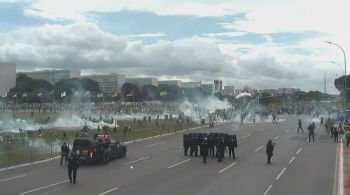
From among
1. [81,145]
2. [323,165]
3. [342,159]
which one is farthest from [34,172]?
[342,159]

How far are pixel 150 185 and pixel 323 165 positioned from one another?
39.5 ft

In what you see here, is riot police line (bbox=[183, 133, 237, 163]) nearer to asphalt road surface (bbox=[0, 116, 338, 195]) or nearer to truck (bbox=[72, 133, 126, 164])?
asphalt road surface (bbox=[0, 116, 338, 195])

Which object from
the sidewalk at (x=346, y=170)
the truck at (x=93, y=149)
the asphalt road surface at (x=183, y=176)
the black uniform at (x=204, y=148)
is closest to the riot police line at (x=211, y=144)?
the black uniform at (x=204, y=148)

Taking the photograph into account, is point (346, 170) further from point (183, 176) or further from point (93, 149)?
point (93, 149)

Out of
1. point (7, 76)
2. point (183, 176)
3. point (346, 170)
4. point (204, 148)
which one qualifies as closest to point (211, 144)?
point (204, 148)

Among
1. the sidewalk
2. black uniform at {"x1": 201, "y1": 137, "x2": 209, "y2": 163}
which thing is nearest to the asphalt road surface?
black uniform at {"x1": 201, "y1": 137, "x2": 209, "y2": 163}

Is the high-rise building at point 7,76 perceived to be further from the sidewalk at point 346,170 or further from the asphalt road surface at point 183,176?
the sidewalk at point 346,170

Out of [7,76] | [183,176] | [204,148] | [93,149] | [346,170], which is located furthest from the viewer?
[7,76]

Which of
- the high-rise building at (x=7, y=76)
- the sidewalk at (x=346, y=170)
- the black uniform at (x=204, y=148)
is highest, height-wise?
the high-rise building at (x=7, y=76)

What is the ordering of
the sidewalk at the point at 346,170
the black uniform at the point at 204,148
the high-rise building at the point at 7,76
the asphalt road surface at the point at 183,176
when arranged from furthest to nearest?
1. the high-rise building at the point at 7,76
2. the black uniform at the point at 204,148
3. the sidewalk at the point at 346,170
4. the asphalt road surface at the point at 183,176

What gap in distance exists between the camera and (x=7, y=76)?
6565 inches

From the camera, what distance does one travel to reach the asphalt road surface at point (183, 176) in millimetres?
18538

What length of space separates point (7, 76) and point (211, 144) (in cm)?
14725

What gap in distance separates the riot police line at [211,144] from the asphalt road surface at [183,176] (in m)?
0.59
